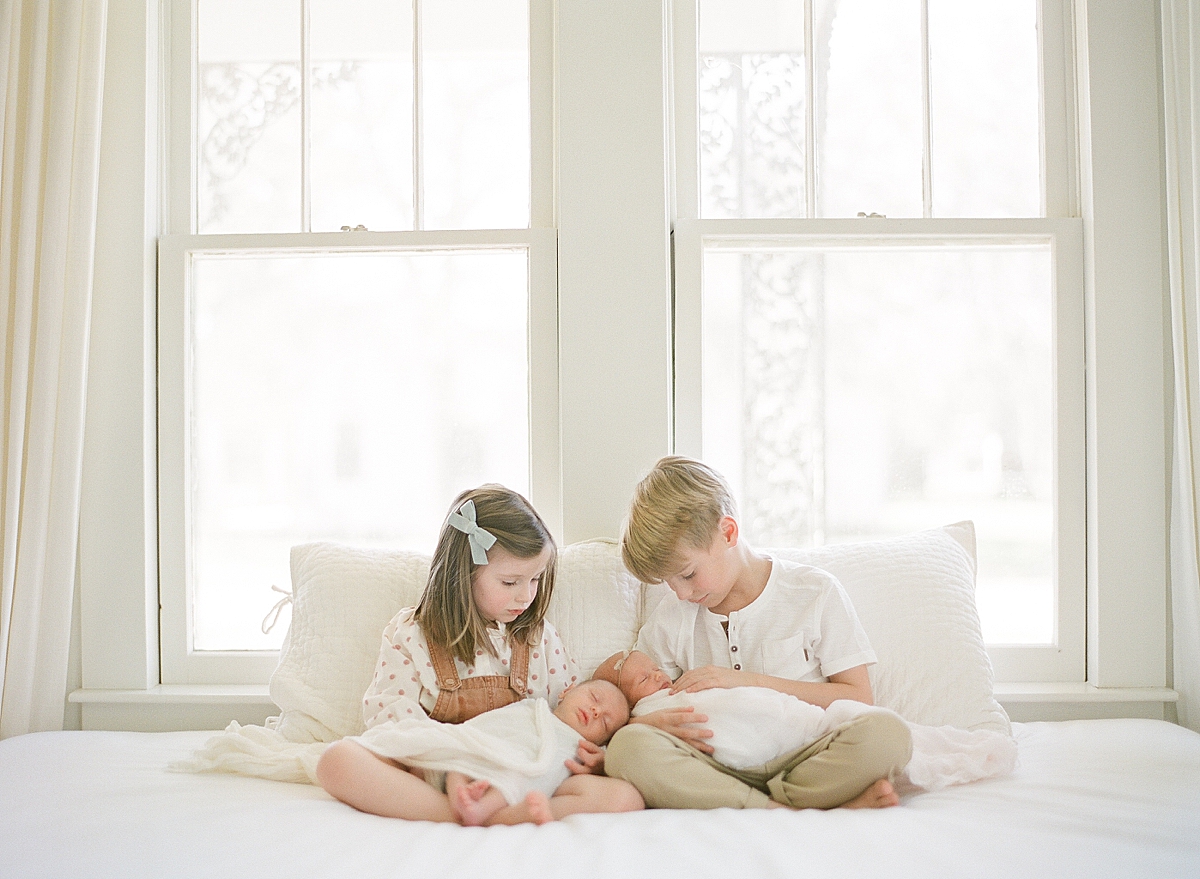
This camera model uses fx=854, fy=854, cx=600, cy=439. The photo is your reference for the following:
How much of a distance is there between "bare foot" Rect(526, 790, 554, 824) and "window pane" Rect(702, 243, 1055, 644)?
0.87 m

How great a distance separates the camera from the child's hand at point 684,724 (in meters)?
1.34

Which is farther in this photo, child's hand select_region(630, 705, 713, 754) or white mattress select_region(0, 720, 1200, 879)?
child's hand select_region(630, 705, 713, 754)

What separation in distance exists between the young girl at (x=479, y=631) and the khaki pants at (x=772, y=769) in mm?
113

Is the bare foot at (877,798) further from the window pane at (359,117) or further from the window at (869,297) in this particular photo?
the window pane at (359,117)

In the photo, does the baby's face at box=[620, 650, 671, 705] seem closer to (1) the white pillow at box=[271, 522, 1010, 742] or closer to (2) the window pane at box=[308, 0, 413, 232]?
(1) the white pillow at box=[271, 522, 1010, 742]

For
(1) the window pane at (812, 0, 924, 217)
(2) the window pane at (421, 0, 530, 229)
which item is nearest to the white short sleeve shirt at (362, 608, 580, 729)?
(2) the window pane at (421, 0, 530, 229)

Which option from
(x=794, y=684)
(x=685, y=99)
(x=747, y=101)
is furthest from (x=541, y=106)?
(x=794, y=684)

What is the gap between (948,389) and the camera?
1.92 m

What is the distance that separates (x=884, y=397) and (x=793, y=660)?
2.33 ft

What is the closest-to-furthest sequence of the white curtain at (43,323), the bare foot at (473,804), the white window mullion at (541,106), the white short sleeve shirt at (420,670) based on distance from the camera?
the bare foot at (473,804)
the white short sleeve shirt at (420,670)
the white curtain at (43,323)
the white window mullion at (541,106)

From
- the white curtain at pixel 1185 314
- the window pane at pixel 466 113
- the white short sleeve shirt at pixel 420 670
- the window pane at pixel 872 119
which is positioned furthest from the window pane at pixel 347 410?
the white curtain at pixel 1185 314

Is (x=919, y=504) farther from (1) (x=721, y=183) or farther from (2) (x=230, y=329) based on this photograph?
(2) (x=230, y=329)

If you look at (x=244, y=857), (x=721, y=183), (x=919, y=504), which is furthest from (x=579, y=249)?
(x=244, y=857)

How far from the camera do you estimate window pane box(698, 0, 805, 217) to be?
1.94 meters
